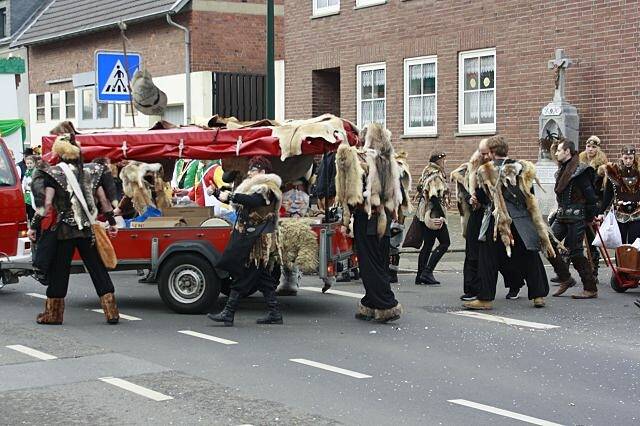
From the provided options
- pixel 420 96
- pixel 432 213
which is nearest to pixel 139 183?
pixel 432 213

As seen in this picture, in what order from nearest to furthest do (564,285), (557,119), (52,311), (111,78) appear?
(52,311) < (564,285) < (111,78) < (557,119)

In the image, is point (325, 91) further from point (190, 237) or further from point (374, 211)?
point (374, 211)

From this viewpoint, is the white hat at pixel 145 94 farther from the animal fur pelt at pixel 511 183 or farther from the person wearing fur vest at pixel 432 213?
the animal fur pelt at pixel 511 183

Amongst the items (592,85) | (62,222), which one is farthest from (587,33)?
(62,222)

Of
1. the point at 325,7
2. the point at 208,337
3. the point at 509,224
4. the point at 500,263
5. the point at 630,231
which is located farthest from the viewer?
the point at 325,7

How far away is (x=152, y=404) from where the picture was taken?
24.3 feet

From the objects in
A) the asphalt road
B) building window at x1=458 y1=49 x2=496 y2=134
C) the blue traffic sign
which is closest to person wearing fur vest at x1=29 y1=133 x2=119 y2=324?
the asphalt road

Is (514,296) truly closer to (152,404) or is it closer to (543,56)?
(152,404)

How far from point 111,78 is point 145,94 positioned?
71 cm

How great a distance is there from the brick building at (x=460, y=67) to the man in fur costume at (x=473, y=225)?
355 inches

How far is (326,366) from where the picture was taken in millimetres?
8688

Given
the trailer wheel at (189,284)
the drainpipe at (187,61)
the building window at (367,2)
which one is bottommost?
the trailer wheel at (189,284)

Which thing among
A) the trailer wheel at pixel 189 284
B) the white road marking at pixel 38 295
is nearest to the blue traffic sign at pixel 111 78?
the white road marking at pixel 38 295

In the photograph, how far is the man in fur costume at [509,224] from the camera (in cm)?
1180
